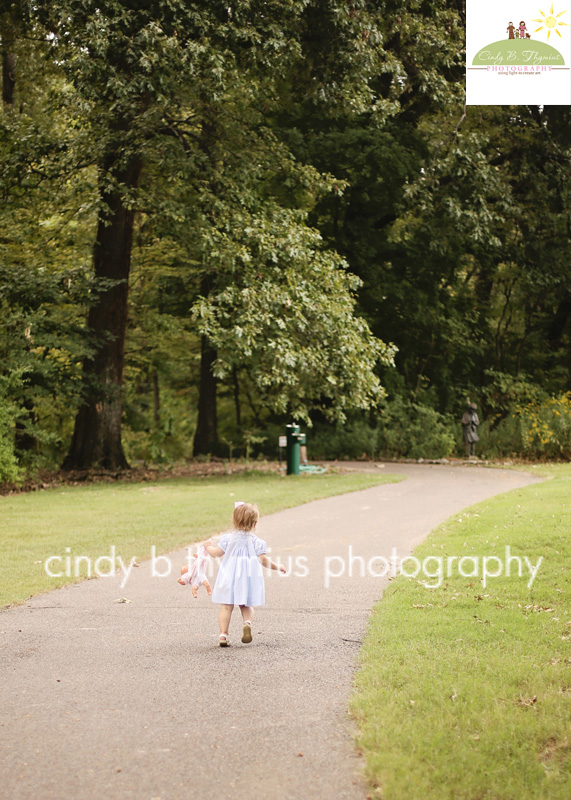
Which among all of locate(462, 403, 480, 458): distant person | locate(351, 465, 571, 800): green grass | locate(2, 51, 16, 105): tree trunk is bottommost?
locate(351, 465, 571, 800): green grass

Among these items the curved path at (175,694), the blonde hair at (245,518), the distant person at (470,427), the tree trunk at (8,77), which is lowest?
the curved path at (175,694)

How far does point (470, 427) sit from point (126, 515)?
1504cm

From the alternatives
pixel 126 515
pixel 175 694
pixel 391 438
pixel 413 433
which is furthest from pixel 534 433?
pixel 175 694

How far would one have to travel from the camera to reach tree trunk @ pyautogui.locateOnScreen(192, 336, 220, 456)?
92.3 feet

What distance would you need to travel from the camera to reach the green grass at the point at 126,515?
9.65m

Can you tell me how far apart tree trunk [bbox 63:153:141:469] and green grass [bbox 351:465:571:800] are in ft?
44.4

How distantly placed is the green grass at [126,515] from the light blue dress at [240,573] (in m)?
2.30

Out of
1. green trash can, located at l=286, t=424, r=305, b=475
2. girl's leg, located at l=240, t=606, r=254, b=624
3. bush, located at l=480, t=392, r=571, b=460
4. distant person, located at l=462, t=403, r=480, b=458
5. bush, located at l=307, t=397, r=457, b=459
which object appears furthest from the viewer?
bush, located at l=307, t=397, r=457, b=459

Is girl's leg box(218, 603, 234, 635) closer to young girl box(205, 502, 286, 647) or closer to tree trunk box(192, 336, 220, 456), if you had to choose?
young girl box(205, 502, 286, 647)

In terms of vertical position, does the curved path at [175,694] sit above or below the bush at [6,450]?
below

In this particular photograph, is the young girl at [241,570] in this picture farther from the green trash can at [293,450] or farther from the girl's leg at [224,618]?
the green trash can at [293,450]

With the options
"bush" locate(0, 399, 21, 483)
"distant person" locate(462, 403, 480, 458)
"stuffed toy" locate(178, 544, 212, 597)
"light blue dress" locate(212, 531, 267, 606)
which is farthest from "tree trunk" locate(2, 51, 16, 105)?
"light blue dress" locate(212, 531, 267, 606)

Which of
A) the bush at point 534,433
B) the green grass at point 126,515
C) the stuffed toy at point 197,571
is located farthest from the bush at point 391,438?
the stuffed toy at point 197,571

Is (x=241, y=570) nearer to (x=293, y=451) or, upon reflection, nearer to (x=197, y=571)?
(x=197, y=571)
